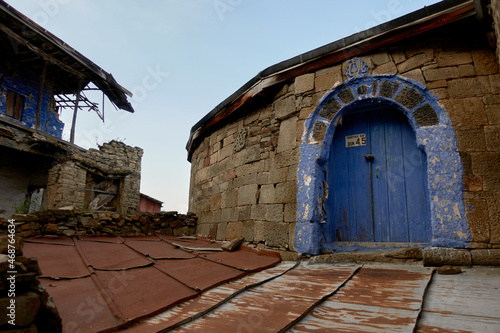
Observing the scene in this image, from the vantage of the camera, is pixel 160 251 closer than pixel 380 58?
No

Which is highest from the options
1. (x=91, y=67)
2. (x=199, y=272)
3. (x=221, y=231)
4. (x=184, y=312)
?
(x=91, y=67)

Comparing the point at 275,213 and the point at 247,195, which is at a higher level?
the point at 247,195

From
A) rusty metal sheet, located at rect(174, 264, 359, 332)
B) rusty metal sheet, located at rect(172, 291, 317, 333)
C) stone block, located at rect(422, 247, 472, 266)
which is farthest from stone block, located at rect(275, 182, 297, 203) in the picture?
rusty metal sheet, located at rect(172, 291, 317, 333)

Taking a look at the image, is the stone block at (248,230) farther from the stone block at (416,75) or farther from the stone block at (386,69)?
the stone block at (416,75)

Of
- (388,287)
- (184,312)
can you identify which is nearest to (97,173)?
(184,312)

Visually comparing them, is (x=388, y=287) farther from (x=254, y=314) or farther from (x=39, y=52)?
(x=39, y=52)

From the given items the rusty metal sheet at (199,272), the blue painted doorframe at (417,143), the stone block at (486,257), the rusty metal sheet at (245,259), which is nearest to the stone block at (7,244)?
the rusty metal sheet at (199,272)

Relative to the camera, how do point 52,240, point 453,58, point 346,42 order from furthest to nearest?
point 52,240
point 346,42
point 453,58

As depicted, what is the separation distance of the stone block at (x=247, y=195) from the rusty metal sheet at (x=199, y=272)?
137cm

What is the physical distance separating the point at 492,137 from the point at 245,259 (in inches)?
118

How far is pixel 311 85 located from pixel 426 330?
330cm

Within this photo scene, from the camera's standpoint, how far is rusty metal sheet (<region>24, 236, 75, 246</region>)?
392 cm

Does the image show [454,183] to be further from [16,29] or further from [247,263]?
[16,29]

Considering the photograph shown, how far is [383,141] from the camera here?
4.00m
